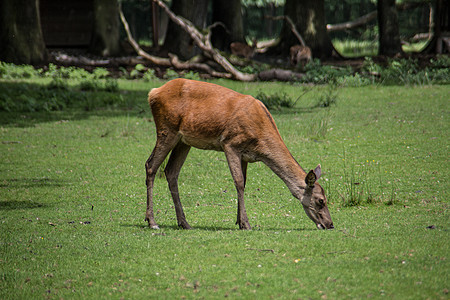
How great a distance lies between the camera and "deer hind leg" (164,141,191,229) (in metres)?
7.47

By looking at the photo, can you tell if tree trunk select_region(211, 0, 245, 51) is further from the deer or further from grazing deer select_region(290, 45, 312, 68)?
the deer

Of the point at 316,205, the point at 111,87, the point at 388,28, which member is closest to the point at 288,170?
the point at 316,205

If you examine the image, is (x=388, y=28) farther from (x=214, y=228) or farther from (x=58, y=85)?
(x=214, y=228)

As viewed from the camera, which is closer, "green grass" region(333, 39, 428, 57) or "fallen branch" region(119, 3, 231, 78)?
"fallen branch" region(119, 3, 231, 78)

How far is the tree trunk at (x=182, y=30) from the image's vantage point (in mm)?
25047

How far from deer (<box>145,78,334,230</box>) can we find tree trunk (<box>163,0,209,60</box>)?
18.2 m

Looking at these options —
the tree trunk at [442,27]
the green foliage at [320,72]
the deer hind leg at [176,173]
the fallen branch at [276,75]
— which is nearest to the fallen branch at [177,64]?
the fallen branch at [276,75]

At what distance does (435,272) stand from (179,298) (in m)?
2.29

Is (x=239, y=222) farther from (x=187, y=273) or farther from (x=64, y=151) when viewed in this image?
(x=64, y=151)

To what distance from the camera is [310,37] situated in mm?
25406

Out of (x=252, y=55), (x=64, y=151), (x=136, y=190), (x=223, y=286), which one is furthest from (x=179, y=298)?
(x=252, y=55)

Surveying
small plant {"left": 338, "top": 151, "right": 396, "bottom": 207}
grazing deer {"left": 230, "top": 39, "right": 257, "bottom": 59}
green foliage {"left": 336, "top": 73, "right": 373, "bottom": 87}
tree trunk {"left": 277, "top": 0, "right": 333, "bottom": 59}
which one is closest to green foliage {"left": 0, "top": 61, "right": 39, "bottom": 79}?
grazing deer {"left": 230, "top": 39, "right": 257, "bottom": 59}

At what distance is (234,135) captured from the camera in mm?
7125

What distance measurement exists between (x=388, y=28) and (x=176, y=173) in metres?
19.2
